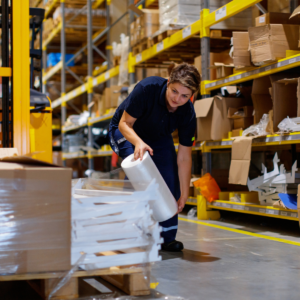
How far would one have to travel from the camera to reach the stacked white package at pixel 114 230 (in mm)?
1970

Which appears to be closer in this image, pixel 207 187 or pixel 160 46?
pixel 207 187

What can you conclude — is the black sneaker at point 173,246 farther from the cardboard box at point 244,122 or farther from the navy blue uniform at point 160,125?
the cardboard box at point 244,122

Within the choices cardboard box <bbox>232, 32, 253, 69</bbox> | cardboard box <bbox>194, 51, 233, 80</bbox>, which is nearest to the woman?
cardboard box <bbox>232, 32, 253, 69</bbox>

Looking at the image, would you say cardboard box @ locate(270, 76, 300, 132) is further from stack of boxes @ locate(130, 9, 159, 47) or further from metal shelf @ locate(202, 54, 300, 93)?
stack of boxes @ locate(130, 9, 159, 47)

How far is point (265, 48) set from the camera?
434 cm

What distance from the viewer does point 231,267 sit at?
2744mm

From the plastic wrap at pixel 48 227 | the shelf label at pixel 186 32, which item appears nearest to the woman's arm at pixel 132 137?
the plastic wrap at pixel 48 227

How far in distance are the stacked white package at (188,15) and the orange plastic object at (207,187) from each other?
2.03m

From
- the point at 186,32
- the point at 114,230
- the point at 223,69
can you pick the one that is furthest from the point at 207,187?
the point at 114,230

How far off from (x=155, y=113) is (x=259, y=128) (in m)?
1.84

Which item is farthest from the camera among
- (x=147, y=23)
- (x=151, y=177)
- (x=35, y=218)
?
(x=147, y=23)

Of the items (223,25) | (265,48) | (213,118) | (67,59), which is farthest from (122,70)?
(67,59)

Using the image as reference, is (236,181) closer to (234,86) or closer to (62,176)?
(234,86)

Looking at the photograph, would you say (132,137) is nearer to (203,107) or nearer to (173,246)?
(173,246)
